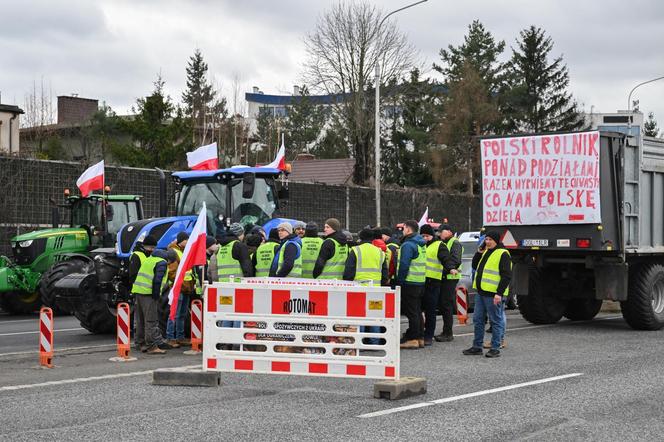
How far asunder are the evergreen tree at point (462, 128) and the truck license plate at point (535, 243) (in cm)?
3998

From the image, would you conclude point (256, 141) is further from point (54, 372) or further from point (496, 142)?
point (54, 372)

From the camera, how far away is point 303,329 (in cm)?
1016

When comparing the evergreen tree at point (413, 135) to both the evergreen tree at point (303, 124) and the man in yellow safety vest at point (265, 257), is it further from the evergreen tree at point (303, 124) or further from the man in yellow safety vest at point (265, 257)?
the man in yellow safety vest at point (265, 257)

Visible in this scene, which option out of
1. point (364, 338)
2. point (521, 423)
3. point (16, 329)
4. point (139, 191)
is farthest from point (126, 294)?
point (139, 191)

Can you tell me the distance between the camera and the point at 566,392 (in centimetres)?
1012

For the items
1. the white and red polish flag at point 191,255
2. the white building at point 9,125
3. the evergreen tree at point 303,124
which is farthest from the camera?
the evergreen tree at point 303,124

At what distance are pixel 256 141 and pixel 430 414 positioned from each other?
60129 millimetres

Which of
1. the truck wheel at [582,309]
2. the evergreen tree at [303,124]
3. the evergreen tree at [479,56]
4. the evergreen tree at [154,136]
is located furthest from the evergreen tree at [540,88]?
the truck wheel at [582,309]

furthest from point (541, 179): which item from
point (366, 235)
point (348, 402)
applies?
point (348, 402)

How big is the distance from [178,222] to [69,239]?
447 centimetres

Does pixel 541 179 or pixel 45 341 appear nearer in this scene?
pixel 45 341

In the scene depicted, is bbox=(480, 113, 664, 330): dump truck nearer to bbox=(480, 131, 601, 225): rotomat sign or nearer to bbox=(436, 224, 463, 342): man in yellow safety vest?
bbox=(480, 131, 601, 225): rotomat sign

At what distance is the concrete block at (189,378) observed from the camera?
34.0 feet

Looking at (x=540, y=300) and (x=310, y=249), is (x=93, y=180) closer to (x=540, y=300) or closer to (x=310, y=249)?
(x=310, y=249)
